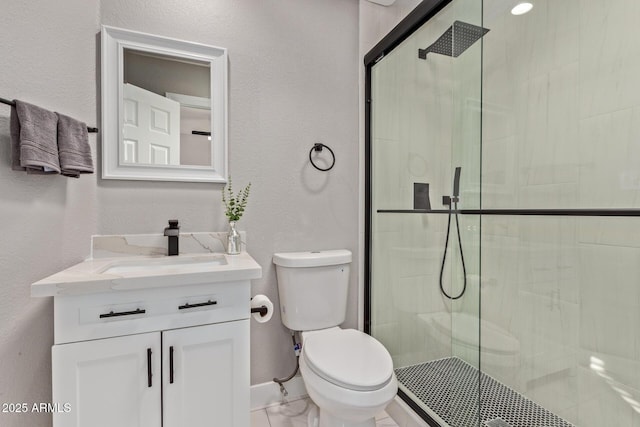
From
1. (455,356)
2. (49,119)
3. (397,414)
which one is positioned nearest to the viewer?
(49,119)

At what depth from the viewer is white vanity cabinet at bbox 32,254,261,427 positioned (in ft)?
3.12

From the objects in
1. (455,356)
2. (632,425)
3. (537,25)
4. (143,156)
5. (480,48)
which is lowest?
(632,425)

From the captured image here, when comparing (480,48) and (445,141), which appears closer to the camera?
(480,48)

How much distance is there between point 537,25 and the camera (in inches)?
58.2

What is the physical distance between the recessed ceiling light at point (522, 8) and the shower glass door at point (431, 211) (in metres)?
0.39

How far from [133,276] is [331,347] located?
2.79 ft

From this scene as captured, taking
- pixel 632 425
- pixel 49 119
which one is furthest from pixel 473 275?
pixel 49 119

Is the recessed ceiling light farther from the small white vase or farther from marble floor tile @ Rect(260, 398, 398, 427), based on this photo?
marble floor tile @ Rect(260, 398, 398, 427)

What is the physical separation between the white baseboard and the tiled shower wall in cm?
101

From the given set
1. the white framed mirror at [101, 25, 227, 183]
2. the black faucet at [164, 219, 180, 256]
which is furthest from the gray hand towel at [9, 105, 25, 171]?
the black faucet at [164, 219, 180, 256]

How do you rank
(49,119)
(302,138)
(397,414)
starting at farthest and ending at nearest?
(302,138) → (397,414) → (49,119)

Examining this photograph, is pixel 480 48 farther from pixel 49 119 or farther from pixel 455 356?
pixel 49 119

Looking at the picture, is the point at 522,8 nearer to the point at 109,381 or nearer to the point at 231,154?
the point at 231,154

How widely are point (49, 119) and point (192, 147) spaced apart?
553 millimetres
